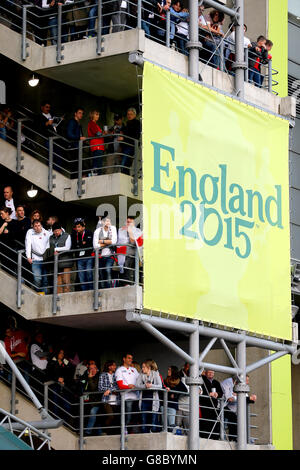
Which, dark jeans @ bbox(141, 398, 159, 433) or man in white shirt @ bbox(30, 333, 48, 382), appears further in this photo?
man in white shirt @ bbox(30, 333, 48, 382)

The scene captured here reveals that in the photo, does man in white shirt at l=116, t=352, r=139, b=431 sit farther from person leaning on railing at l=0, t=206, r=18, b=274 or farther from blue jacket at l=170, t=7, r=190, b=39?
blue jacket at l=170, t=7, r=190, b=39

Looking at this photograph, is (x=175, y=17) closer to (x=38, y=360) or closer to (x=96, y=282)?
(x=96, y=282)

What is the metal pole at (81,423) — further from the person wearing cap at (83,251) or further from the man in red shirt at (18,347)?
the person wearing cap at (83,251)

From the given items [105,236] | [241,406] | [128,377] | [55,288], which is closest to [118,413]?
[128,377]

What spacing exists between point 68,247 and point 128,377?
121 inches

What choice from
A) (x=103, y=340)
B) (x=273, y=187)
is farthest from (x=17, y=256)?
(x=273, y=187)

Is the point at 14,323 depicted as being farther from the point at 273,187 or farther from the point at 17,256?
the point at 273,187

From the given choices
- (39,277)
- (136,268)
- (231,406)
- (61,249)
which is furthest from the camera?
(231,406)

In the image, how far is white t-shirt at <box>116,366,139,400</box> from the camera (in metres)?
33.3

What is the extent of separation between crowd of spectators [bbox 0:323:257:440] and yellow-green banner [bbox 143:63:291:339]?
1610 millimetres

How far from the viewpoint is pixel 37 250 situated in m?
34.2

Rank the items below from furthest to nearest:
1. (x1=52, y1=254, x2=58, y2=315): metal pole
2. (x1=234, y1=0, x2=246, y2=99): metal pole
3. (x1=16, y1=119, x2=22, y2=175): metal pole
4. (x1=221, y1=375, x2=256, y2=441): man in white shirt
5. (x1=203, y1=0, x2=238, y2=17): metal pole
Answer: (x1=234, y1=0, x2=246, y2=99): metal pole, (x1=203, y1=0, x2=238, y2=17): metal pole, (x1=221, y1=375, x2=256, y2=441): man in white shirt, (x1=16, y1=119, x2=22, y2=175): metal pole, (x1=52, y1=254, x2=58, y2=315): metal pole

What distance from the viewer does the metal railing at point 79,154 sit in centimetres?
3509

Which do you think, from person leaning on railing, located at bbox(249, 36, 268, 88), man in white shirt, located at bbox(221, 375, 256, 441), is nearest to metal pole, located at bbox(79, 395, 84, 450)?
man in white shirt, located at bbox(221, 375, 256, 441)
